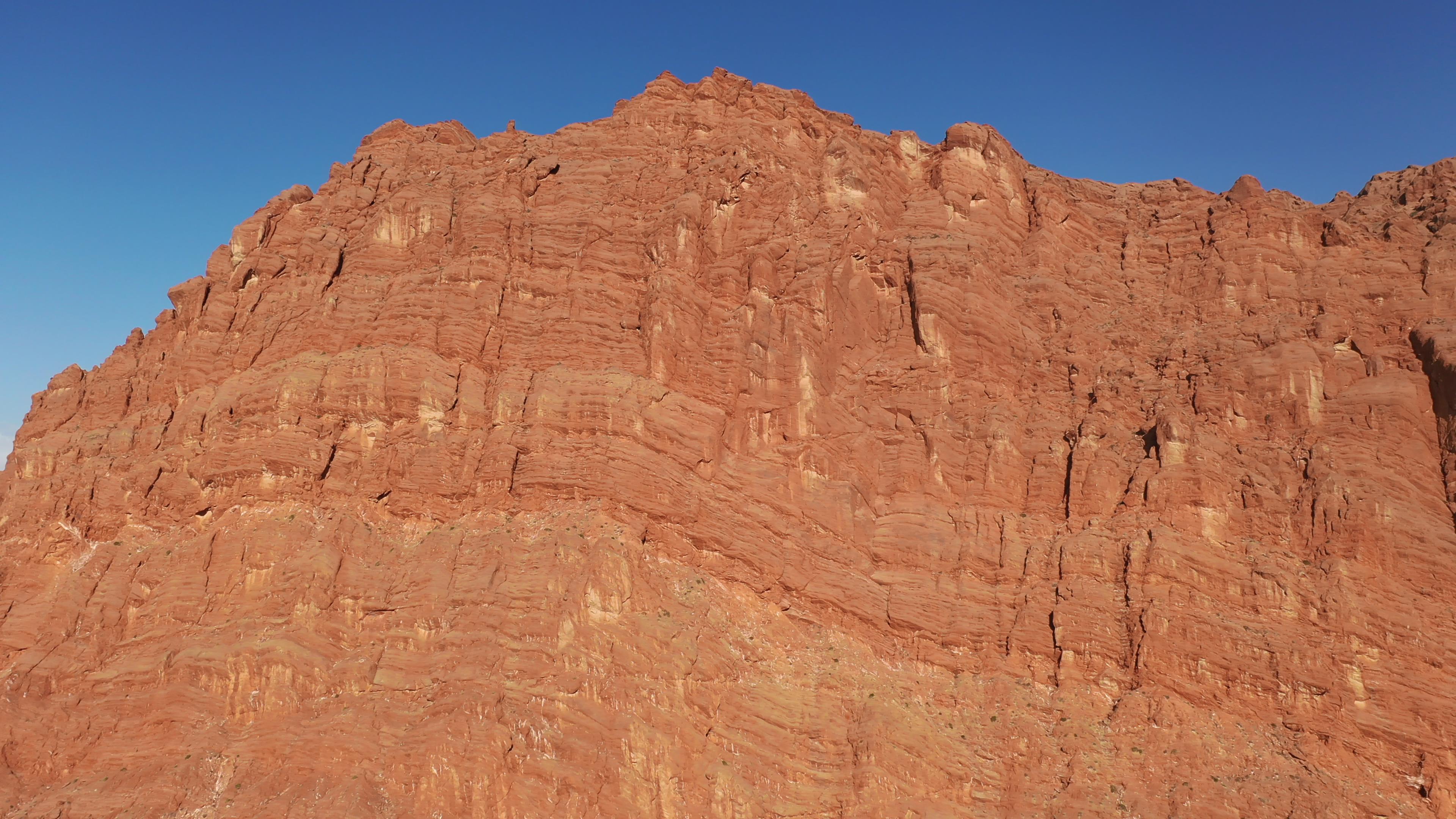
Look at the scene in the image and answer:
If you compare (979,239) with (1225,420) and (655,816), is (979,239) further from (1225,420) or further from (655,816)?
(655,816)

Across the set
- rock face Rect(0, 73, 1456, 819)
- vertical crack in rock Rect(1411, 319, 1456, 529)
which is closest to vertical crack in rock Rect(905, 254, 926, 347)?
rock face Rect(0, 73, 1456, 819)

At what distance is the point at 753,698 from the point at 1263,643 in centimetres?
2464

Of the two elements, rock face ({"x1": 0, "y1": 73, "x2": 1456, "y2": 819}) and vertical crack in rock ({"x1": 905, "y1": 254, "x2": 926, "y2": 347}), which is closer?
rock face ({"x1": 0, "y1": 73, "x2": 1456, "y2": 819})

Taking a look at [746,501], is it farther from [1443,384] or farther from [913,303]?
[1443,384]

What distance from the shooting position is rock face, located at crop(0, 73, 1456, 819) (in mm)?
50062

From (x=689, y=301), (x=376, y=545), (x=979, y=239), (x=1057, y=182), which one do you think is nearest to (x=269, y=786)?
(x=376, y=545)

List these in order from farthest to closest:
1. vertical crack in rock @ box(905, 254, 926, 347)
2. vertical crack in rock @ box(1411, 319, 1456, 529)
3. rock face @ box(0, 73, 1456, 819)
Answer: vertical crack in rock @ box(905, 254, 926, 347)
vertical crack in rock @ box(1411, 319, 1456, 529)
rock face @ box(0, 73, 1456, 819)

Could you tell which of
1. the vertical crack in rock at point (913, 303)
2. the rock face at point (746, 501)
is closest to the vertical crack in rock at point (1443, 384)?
the rock face at point (746, 501)

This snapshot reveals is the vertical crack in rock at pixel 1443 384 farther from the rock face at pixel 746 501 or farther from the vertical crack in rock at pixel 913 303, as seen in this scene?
the vertical crack in rock at pixel 913 303

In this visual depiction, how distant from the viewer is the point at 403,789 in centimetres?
4753

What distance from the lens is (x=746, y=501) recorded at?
59625 mm

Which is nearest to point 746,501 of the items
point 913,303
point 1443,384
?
point 913,303

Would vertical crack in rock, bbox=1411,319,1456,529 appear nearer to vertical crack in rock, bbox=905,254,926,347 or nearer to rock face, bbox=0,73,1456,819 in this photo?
rock face, bbox=0,73,1456,819

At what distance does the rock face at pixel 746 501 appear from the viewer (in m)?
50.1
